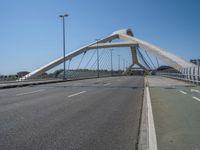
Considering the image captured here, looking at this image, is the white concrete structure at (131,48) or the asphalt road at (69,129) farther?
the white concrete structure at (131,48)

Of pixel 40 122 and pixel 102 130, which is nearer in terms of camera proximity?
pixel 102 130

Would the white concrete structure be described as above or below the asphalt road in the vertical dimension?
above

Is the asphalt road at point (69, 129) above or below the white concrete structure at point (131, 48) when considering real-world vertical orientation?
below

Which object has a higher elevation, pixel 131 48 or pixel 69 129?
pixel 131 48

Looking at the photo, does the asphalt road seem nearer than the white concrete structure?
Yes

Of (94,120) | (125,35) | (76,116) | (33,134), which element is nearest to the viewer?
(33,134)

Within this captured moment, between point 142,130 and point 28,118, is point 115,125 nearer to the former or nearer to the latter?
point 142,130

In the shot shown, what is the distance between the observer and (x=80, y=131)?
6555 millimetres

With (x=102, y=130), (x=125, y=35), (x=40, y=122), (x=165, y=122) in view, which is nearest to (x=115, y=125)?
(x=102, y=130)

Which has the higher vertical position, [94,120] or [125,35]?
[125,35]

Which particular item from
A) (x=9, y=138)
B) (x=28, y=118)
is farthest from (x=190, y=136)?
(x=28, y=118)

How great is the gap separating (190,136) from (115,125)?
2.19 m

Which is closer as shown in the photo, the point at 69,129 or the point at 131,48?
the point at 69,129

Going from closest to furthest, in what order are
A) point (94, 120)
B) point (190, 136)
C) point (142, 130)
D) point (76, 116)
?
1. point (190, 136)
2. point (142, 130)
3. point (94, 120)
4. point (76, 116)
